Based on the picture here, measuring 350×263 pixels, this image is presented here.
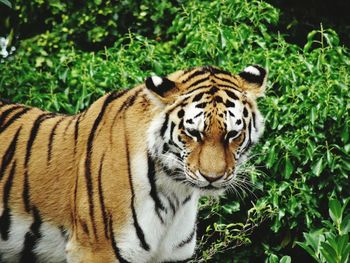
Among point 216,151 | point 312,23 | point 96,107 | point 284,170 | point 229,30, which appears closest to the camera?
point 216,151

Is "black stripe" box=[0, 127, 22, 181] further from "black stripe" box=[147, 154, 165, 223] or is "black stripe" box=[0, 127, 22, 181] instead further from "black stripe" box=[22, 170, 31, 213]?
"black stripe" box=[147, 154, 165, 223]

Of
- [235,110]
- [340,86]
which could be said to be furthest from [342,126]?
[235,110]

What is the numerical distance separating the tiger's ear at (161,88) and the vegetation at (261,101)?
3.57 feet

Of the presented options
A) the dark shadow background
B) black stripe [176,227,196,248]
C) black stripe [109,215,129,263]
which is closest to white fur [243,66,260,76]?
black stripe [176,227,196,248]

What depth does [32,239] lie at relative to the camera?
4383mm

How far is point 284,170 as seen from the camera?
560cm

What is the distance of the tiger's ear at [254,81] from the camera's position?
4.23 meters

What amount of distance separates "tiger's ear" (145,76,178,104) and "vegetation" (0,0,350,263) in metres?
1.09

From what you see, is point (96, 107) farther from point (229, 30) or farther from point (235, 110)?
point (229, 30)

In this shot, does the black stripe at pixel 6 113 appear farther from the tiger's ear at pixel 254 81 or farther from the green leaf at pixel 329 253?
the green leaf at pixel 329 253

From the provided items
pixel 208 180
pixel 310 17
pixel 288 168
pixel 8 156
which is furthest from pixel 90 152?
pixel 310 17

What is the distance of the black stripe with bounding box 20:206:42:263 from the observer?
4367 millimetres

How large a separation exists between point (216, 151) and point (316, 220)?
6.62 ft

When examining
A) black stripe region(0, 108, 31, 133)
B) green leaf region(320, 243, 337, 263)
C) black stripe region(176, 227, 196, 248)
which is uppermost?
black stripe region(0, 108, 31, 133)
